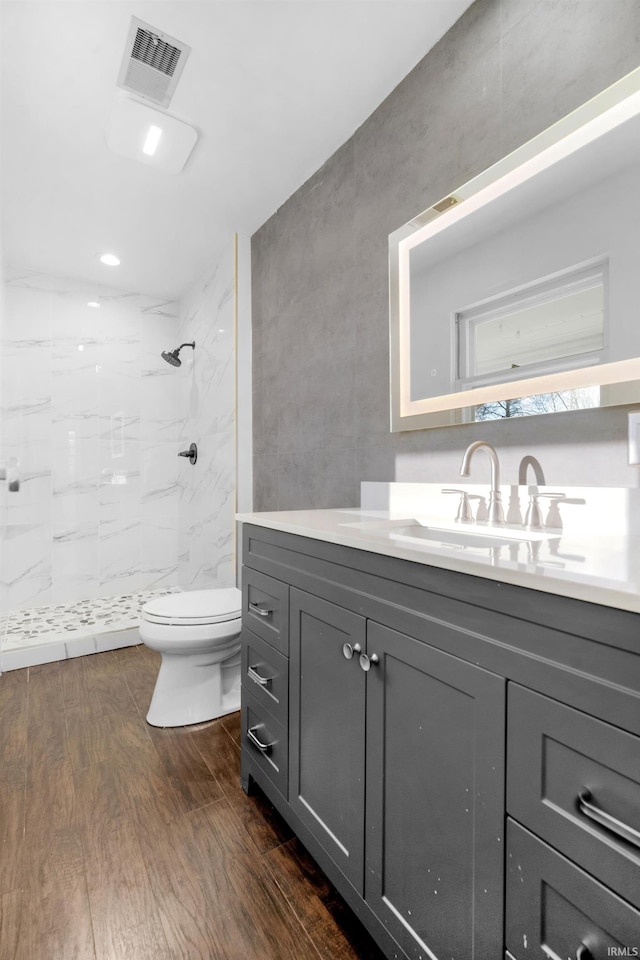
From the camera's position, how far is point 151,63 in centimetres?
161

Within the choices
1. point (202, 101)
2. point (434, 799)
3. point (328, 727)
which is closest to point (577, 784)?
point (434, 799)

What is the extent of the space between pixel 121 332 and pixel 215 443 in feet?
4.49

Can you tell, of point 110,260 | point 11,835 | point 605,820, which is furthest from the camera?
point 110,260

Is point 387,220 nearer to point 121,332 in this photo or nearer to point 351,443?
point 351,443

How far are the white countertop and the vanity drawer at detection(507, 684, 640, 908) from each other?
156 millimetres

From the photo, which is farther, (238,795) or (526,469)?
(238,795)

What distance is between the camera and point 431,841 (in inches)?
31.7

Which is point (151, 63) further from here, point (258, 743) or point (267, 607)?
point (258, 743)

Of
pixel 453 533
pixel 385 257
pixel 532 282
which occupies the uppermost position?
pixel 385 257

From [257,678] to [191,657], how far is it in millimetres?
672

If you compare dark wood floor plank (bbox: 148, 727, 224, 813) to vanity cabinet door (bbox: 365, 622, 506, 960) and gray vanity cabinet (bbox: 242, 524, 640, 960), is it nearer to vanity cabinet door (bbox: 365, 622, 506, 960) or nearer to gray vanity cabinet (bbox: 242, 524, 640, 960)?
gray vanity cabinet (bbox: 242, 524, 640, 960)

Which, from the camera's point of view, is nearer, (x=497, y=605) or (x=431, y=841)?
(x=497, y=605)

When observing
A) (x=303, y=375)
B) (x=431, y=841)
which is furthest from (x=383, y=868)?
(x=303, y=375)

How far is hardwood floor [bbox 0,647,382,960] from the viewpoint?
104 centimetres
